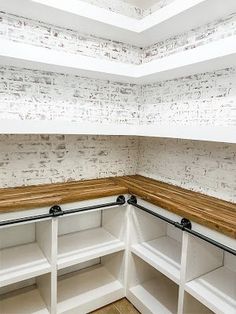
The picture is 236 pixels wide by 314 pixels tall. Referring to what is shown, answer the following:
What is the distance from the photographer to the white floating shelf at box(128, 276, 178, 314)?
206 cm

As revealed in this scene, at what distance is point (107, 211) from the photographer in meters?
2.49

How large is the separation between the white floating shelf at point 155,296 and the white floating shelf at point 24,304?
2.52ft

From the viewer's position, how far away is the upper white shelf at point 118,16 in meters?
1.87

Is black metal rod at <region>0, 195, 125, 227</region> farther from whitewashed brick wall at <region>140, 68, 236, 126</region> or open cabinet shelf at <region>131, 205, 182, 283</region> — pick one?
whitewashed brick wall at <region>140, 68, 236, 126</region>

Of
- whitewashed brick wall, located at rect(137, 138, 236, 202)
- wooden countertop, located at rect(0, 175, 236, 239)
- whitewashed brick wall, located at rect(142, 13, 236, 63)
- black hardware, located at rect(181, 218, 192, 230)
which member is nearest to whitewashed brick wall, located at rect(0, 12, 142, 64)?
whitewashed brick wall, located at rect(142, 13, 236, 63)

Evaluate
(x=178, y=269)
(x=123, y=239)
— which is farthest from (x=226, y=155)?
(x=123, y=239)

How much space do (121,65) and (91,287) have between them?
204 cm

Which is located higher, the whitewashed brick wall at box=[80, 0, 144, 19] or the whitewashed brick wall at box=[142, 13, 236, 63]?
the whitewashed brick wall at box=[80, 0, 144, 19]

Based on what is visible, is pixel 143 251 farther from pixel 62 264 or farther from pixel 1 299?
pixel 1 299

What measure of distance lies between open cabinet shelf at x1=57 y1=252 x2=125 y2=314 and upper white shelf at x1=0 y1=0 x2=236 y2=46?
6.82ft

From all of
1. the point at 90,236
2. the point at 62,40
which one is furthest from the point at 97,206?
the point at 62,40

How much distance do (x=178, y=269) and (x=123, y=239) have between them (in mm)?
568

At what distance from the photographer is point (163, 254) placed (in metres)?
2.12

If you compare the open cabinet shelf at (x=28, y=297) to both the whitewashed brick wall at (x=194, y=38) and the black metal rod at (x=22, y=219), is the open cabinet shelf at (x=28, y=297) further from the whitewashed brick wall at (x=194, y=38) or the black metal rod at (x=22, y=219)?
the whitewashed brick wall at (x=194, y=38)
